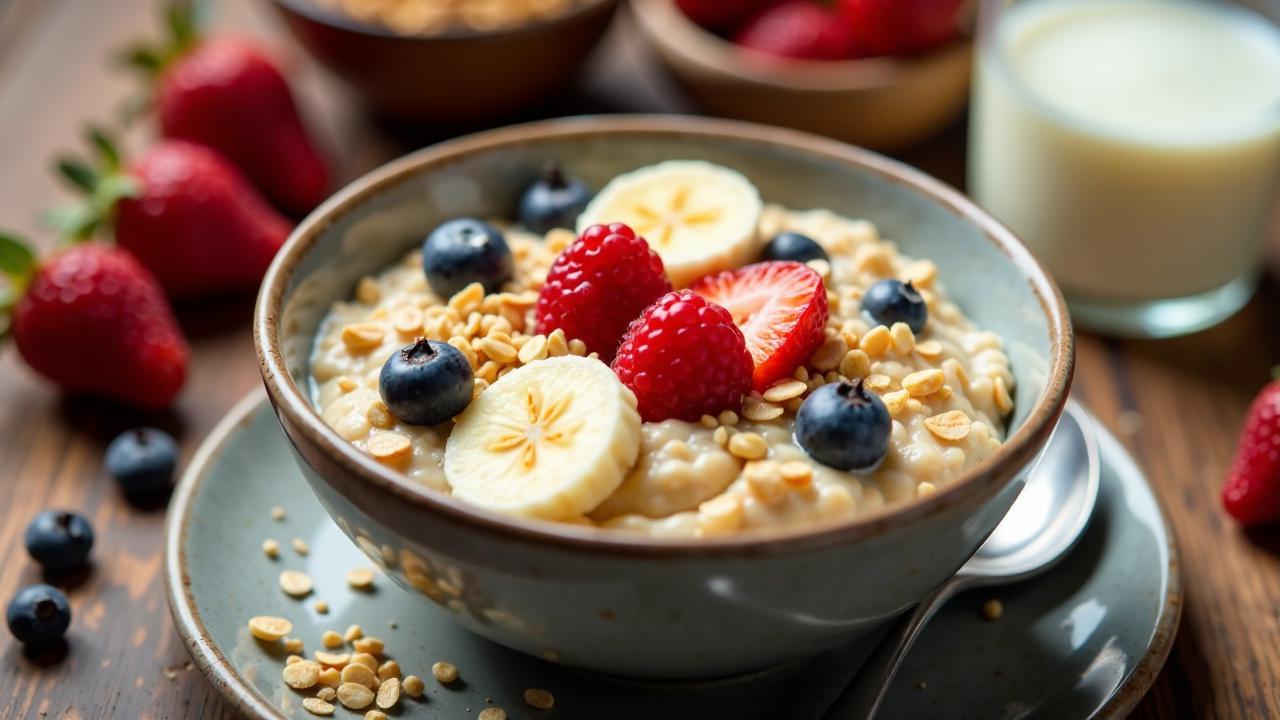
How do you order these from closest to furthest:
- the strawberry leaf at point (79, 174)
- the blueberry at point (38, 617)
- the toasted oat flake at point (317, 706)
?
1. the toasted oat flake at point (317, 706)
2. the blueberry at point (38, 617)
3. the strawberry leaf at point (79, 174)

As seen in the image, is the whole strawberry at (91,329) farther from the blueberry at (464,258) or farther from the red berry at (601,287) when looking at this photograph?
the red berry at (601,287)

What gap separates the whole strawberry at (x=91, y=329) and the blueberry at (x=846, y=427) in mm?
1300

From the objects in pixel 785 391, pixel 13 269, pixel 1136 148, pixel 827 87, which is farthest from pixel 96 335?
pixel 1136 148

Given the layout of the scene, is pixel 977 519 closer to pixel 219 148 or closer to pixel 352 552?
pixel 352 552

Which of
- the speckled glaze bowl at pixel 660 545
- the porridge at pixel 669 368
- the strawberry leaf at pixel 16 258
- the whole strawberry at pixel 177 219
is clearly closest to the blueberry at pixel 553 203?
the porridge at pixel 669 368

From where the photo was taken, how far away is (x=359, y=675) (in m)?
1.61

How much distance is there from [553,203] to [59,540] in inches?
36.1

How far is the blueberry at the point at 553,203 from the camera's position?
2055 mm

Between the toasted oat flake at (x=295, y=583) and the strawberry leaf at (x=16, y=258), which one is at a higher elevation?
the strawberry leaf at (x=16, y=258)

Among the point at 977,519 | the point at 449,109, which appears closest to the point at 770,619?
the point at 977,519

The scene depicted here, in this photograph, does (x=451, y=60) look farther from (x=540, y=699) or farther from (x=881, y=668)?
(x=881, y=668)

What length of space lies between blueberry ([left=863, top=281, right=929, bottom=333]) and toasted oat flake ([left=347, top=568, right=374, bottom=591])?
81 centimetres

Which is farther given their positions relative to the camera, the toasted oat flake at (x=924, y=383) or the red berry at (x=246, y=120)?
the red berry at (x=246, y=120)

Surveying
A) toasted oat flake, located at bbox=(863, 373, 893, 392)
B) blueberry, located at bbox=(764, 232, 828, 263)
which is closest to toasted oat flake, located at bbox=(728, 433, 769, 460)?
toasted oat flake, located at bbox=(863, 373, 893, 392)
